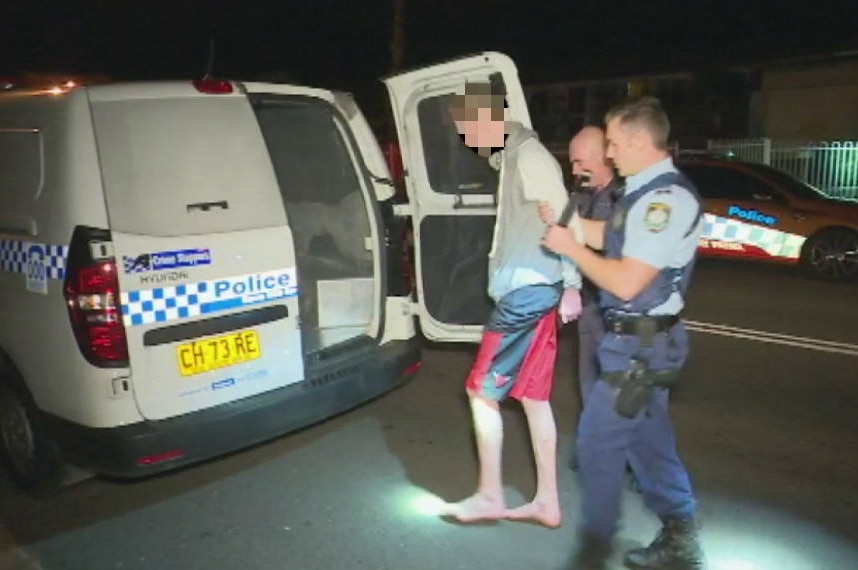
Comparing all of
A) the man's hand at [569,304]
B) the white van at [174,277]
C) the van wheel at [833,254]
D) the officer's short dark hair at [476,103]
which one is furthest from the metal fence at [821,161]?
the officer's short dark hair at [476,103]

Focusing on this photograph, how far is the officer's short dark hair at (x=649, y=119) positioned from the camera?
3.28 meters

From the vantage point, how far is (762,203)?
10.8 meters

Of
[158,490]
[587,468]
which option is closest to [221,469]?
[158,490]

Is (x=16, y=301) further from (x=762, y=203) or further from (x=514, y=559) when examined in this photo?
(x=762, y=203)

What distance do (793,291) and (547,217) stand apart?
705 cm

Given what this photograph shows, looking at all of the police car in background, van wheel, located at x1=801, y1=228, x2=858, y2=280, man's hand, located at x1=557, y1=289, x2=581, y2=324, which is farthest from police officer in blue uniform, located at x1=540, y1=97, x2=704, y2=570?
van wheel, located at x1=801, y1=228, x2=858, y2=280

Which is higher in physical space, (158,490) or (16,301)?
(16,301)

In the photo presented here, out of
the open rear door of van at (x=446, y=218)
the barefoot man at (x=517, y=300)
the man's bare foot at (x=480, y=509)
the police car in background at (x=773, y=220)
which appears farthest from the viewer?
the police car in background at (x=773, y=220)

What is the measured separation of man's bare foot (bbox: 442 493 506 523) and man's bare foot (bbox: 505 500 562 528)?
5 centimetres

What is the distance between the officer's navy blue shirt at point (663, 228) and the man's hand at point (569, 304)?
80 cm

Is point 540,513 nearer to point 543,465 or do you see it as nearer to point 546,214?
point 543,465

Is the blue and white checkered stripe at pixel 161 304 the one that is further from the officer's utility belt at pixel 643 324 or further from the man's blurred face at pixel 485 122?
the officer's utility belt at pixel 643 324

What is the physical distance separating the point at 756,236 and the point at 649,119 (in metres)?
8.09

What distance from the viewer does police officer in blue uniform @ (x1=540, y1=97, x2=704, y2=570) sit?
3156 mm
